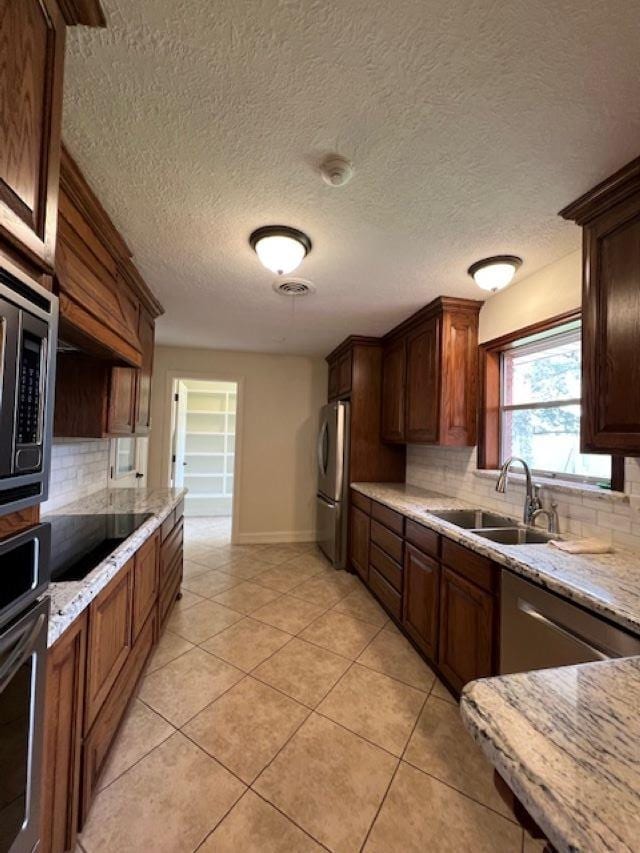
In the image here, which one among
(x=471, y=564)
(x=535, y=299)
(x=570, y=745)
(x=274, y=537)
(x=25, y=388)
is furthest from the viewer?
(x=274, y=537)

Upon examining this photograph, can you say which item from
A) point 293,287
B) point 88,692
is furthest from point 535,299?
point 88,692

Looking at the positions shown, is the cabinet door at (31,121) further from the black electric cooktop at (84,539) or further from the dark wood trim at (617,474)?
the dark wood trim at (617,474)

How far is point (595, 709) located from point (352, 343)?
338cm

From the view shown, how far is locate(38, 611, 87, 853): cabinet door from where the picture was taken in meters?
0.96

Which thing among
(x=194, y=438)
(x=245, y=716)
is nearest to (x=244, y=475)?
(x=194, y=438)

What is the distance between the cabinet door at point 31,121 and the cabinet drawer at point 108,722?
1515mm

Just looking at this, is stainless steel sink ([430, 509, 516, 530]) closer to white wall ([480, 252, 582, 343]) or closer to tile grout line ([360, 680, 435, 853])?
tile grout line ([360, 680, 435, 853])

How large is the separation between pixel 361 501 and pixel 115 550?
231 centimetres

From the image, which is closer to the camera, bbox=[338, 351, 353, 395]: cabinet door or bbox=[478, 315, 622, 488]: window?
bbox=[478, 315, 622, 488]: window

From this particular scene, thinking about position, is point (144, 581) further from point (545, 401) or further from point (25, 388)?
point (545, 401)

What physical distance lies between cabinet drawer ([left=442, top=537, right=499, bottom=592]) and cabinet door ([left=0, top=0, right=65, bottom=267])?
74.6 inches

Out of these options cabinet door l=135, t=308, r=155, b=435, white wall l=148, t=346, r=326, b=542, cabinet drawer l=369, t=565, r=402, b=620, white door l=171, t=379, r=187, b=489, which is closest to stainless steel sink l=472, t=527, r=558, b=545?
cabinet drawer l=369, t=565, r=402, b=620

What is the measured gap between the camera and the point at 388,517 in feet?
9.05

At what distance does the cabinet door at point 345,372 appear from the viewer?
3791 millimetres
